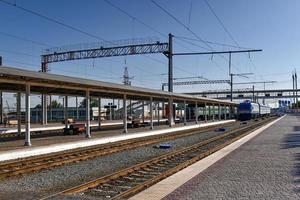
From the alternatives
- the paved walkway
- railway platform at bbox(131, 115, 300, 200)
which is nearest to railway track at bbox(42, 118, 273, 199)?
railway platform at bbox(131, 115, 300, 200)

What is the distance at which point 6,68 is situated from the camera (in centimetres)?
1714

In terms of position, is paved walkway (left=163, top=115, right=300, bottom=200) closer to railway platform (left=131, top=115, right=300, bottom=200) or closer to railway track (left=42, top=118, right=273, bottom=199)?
railway platform (left=131, top=115, right=300, bottom=200)

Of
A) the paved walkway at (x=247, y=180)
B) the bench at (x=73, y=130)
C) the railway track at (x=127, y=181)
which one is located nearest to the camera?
the paved walkway at (x=247, y=180)

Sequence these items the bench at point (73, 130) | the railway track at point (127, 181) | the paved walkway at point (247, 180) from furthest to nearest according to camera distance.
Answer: the bench at point (73, 130) < the railway track at point (127, 181) < the paved walkway at point (247, 180)

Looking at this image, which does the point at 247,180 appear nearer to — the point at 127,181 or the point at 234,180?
the point at 234,180

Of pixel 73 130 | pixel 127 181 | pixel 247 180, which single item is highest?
pixel 73 130

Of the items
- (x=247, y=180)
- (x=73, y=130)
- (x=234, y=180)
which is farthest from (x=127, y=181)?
(x=73, y=130)

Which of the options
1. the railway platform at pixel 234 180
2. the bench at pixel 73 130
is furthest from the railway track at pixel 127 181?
the bench at pixel 73 130

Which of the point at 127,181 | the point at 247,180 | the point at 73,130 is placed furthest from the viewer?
the point at 73,130

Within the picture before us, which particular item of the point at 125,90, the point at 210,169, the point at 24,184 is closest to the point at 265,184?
the point at 210,169

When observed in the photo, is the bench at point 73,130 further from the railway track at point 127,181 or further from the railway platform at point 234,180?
the railway platform at point 234,180

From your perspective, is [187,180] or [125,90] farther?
[125,90]

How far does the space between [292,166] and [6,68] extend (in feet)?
36.6

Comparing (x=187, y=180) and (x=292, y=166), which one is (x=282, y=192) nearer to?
(x=187, y=180)
